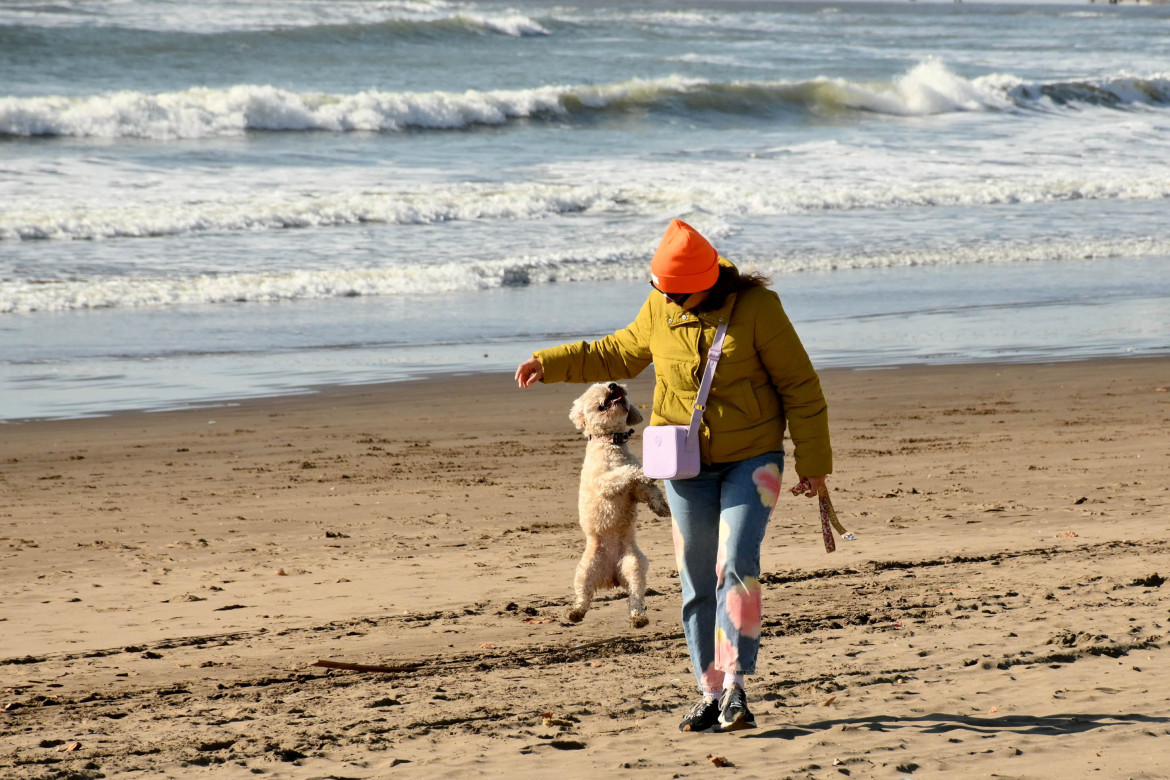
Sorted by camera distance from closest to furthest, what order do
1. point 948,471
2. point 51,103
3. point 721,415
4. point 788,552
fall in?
1. point 721,415
2. point 788,552
3. point 948,471
4. point 51,103

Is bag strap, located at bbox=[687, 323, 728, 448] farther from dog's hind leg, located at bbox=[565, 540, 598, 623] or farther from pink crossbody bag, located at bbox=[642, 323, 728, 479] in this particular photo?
dog's hind leg, located at bbox=[565, 540, 598, 623]

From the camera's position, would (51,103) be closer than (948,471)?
No

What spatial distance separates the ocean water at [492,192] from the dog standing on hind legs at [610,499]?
18.1ft

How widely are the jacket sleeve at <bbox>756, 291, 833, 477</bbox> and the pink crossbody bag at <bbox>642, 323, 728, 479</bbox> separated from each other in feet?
0.44

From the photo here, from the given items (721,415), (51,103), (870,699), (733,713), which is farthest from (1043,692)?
(51,103)

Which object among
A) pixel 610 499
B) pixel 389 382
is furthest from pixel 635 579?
pixel 389 382

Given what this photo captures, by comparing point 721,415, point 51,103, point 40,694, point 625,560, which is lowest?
point 40,694

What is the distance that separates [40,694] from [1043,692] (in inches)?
138

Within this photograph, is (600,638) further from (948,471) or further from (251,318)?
(251,318)

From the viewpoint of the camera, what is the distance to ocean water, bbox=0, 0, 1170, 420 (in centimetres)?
1238

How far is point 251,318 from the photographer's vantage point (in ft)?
43.7

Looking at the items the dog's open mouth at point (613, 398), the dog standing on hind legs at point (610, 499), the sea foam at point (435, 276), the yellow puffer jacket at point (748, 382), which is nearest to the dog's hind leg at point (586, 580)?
the dog standing on hind legs at point (610, 499)

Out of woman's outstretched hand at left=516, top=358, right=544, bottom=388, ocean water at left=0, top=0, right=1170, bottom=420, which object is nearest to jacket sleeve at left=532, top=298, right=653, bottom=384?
woman's outstretched hand at left=516, top=358, right=544, bottom=388

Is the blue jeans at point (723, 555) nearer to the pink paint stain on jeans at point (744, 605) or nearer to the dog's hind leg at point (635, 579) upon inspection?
the pink paint stain on jeans at point (744, 605)
